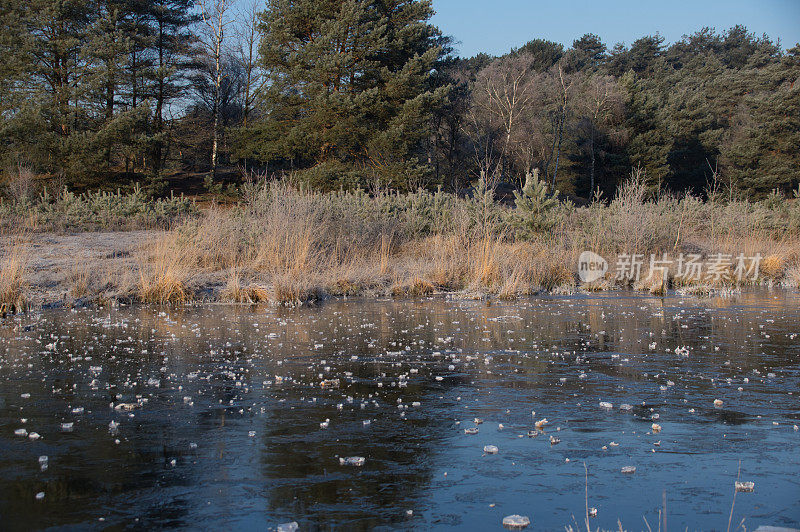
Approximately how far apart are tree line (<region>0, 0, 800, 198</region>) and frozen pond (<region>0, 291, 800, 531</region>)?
1301cm

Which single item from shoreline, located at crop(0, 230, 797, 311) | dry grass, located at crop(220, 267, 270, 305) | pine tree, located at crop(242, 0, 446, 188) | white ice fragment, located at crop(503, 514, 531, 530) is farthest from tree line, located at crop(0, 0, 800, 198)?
A: white ice fragment, located at crop(503, 514, 531, 530)

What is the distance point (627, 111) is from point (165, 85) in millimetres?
34316

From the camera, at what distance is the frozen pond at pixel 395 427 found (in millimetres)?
4117

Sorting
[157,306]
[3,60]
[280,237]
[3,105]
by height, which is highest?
[3,60]

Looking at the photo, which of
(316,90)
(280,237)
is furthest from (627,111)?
(280,237)

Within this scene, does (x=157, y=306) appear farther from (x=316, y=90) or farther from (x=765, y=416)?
(x=316, y=90)

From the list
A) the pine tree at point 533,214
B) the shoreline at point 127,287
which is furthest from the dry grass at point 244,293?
the pine tree at point 533,214

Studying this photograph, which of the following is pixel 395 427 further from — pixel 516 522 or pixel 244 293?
pixel 244 293

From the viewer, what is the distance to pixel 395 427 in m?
5.68

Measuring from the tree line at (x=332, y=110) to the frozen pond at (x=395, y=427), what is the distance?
13.0 meters

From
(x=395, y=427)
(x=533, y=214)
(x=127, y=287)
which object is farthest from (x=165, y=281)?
(x=533, y=214)

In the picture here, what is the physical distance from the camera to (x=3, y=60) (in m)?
33.1

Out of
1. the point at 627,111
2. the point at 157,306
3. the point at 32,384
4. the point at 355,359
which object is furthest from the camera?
the point at 627,111

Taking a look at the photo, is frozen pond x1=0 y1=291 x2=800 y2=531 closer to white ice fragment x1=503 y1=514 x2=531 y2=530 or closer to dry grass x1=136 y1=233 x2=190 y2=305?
white ice fragment x1=503 y1=514 x2=531 y2=530
